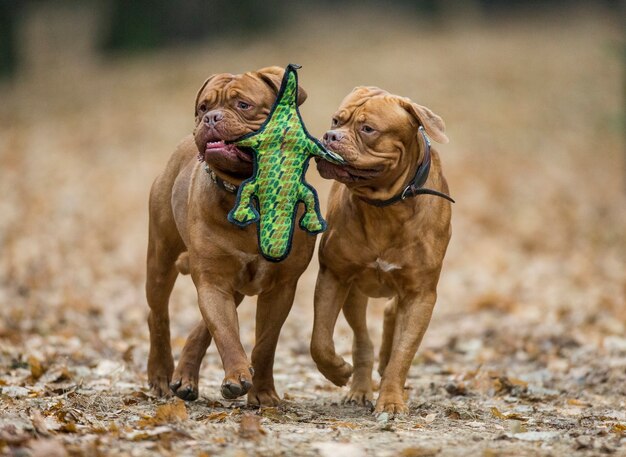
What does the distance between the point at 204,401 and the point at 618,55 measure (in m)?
12.1

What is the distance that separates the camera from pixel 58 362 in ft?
24.4

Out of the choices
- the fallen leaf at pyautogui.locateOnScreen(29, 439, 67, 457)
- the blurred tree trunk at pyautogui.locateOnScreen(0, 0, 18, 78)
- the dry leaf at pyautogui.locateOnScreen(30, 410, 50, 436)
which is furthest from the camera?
the blurred tree trunk at pyautogui.locateOnScreen(0, 0, 18, 78)

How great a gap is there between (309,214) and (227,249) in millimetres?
507

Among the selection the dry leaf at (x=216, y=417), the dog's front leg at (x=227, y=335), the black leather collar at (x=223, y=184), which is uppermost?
the black leather collar at (x=223, y=184)

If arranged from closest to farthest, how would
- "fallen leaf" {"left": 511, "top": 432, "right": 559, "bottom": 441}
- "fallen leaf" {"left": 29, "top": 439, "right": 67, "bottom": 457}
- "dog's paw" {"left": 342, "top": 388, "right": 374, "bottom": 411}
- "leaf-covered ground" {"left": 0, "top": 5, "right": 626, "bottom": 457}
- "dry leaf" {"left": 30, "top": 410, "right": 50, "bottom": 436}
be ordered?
"fallen leaf" {"left": 29, "top": 439, "right": 67, "bottom": 457}
"dry leaf" {"left": 30, "top": 410, "right": 50, "bottom": 436}
"fallen leaf" {"left": 511, "top": 432, "right": 559, "bottom": 441}
"leaf-covered ground" {"left": 0, "top": 5, "right": 626, "bottom": 457}
"dog's paw" {"left": 342, "top": 388, "right": 374, "bottom": 411}

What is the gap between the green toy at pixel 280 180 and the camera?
17.7ft

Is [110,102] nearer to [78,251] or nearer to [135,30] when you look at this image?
[135,30]

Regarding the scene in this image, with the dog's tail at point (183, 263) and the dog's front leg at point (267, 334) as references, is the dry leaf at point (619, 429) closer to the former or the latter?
the dog's front leg at point (267, 334)

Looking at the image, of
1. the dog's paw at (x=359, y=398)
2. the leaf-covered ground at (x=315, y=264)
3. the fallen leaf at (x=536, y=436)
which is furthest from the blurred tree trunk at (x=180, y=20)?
the fallen leaf at (x=536, y=436)

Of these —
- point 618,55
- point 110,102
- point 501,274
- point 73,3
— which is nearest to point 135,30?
point 73,3

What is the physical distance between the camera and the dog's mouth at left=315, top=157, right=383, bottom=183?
5469 mm

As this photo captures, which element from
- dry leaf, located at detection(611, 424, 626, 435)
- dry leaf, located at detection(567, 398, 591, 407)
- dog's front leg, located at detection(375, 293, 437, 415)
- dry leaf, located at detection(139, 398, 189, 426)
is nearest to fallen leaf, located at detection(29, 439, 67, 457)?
dry leaf, located at detection(139, 398, 189, 426)

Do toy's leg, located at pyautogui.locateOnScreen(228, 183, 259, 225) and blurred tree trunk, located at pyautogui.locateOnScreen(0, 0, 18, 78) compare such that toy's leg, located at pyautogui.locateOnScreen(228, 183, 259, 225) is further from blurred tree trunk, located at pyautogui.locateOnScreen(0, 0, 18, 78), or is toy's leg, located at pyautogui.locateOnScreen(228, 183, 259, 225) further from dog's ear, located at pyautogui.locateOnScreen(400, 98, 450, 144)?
blurred tree trunk, located at pyautogui.locateOnScreen(0, 0, 18, 78)

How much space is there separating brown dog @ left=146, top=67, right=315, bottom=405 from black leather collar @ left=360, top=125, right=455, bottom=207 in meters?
0.49
